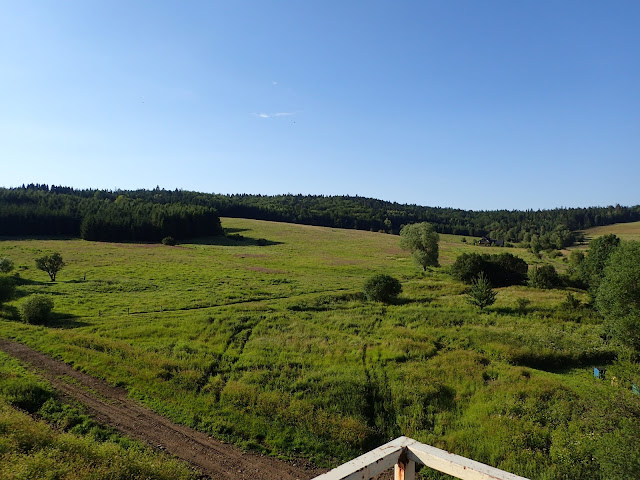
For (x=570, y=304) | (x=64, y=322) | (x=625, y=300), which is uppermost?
(x=625, y=300)

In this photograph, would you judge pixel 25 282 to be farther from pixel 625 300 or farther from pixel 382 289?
pixel 625 300

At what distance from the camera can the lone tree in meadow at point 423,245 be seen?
59.8m

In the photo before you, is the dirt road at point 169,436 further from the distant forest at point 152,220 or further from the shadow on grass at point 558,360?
the distant forest at point 152,220

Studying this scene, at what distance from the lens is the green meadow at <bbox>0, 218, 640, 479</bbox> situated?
1352 cm

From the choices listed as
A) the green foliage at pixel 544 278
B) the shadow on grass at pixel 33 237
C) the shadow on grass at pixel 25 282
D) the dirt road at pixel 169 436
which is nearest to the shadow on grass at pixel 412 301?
the green foliage at pixel 544 278

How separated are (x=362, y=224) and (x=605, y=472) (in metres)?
142

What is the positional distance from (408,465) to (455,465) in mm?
518

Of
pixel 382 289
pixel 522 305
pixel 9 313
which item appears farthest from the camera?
pixel 382 289

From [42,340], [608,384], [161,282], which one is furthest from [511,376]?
[161,282]

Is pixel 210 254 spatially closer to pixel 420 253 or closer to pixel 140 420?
pixel 420 253

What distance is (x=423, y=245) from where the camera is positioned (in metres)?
61.6

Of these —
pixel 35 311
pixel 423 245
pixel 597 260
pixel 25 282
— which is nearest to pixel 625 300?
pixel 597 260

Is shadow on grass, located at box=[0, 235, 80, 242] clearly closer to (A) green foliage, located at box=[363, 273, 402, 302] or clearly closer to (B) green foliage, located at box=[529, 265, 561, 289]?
(A) green foliage, located at box=[363, 273, 402, 302]

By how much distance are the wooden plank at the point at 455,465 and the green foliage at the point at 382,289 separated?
114 ft
